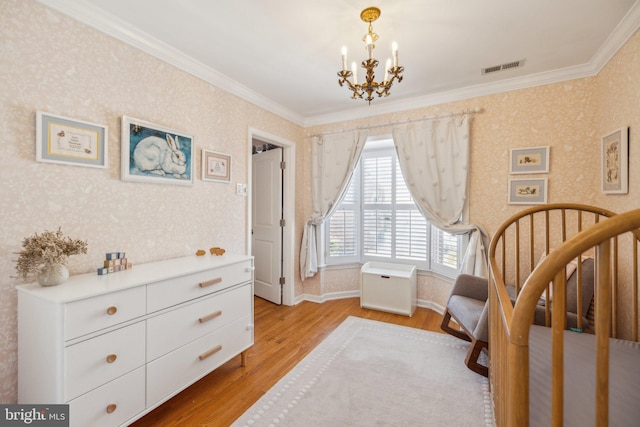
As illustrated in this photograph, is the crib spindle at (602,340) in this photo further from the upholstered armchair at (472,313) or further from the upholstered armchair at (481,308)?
the upholstered armchair at (472,313)

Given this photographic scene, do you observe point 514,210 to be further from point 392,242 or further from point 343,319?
point 343,319

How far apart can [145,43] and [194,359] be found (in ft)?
7.61

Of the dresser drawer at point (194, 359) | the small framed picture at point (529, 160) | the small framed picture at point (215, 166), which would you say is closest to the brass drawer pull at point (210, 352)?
the dresser drawer at point (194, 359)

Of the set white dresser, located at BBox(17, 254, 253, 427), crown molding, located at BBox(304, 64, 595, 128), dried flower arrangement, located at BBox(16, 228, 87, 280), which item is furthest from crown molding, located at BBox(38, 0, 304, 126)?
white dresser, located at BBox(17, 254, 253, 427)

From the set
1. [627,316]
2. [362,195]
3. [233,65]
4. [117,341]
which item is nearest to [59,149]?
[117,341]

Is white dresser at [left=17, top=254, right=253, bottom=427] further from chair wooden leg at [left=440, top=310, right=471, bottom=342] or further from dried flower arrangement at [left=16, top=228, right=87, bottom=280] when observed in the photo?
chair wooden leg at [left=440, top=310, right=471, bottom=342]

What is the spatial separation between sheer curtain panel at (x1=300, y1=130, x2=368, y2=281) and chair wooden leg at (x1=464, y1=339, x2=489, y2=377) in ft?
6.92

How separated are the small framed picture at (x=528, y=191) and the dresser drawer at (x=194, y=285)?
2.66 metres

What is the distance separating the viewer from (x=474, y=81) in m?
2.87

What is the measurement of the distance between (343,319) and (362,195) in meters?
1.82

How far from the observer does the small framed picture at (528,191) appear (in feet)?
8.88

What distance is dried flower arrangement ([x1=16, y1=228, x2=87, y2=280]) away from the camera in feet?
4.76

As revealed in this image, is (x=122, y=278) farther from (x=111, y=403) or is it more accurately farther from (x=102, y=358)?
(x=111, y=403)

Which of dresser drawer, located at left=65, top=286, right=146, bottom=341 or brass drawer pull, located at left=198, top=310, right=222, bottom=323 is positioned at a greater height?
dresser drawer, located at left=65, top=286, right=146, bottom=341
